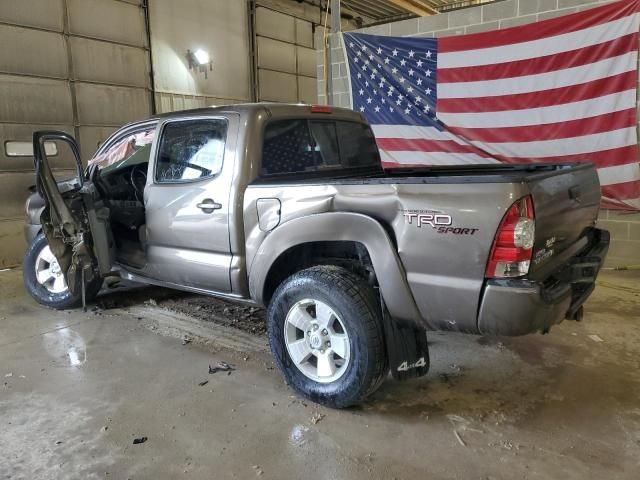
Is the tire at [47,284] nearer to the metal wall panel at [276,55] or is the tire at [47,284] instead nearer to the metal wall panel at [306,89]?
the metal wall panel at [276,55]

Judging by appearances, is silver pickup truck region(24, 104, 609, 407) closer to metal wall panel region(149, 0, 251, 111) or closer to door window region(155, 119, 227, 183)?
door window region(155, 119, 227, 183)

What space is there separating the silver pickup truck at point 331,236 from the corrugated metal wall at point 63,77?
4072 millimetres

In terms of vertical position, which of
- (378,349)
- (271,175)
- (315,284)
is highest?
(271,175)

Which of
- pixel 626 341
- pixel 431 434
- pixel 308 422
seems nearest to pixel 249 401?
pixel 308 422

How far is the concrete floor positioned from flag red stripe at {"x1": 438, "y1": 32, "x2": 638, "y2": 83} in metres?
3.00

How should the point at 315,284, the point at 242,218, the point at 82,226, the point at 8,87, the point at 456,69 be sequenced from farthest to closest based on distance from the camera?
the point at 8,87
the point at 456,69
the point at 82,226
the point at 242,218
the point at 315,284

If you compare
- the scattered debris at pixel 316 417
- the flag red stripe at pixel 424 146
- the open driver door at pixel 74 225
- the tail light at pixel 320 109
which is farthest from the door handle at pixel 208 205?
the flag red stripe at pixel 424 146

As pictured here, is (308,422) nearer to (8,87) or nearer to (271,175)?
(271,175)

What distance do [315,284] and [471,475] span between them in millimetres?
1242

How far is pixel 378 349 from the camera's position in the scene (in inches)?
111

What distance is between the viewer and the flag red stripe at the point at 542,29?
18.0 ft

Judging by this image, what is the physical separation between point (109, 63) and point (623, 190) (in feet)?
27.2

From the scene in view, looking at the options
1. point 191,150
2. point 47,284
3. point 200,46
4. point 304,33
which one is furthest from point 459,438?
point 304,33

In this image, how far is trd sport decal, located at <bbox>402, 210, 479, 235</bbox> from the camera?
2469 millimetres
